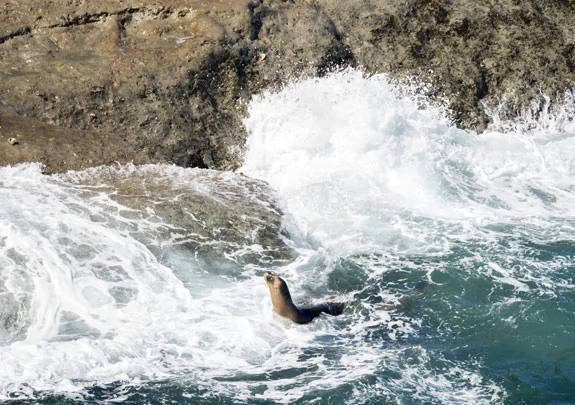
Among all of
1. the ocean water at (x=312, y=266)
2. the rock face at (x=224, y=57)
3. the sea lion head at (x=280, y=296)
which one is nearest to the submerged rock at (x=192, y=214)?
the ocean water at (x=312, y=266)

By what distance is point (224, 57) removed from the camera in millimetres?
12359

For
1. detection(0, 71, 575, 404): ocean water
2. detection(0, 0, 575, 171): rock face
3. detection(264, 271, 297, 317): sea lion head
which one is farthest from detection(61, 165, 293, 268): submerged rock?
detection(264, 271, 297, 317): sea lion head

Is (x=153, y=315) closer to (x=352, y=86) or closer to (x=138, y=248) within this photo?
(x=138, y=248)

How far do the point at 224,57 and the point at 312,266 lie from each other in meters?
4.20

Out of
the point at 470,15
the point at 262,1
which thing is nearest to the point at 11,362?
the point at 262,1

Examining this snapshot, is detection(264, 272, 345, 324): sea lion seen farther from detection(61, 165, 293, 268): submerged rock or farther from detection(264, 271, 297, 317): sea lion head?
detection(61, 165, 293, 268): submerged rock

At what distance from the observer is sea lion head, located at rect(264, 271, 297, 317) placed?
26.8ft

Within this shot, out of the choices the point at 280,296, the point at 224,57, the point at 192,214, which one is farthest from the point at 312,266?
the point at 224,57

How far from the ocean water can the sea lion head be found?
0.45ft

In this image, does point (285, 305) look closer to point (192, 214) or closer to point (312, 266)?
point (312, 266)

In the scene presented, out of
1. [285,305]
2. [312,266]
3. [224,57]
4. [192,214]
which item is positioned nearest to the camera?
[285,305]

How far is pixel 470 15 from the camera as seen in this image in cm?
1404

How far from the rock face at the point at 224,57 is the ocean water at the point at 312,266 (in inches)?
17.5

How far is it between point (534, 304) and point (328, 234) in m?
2.65
